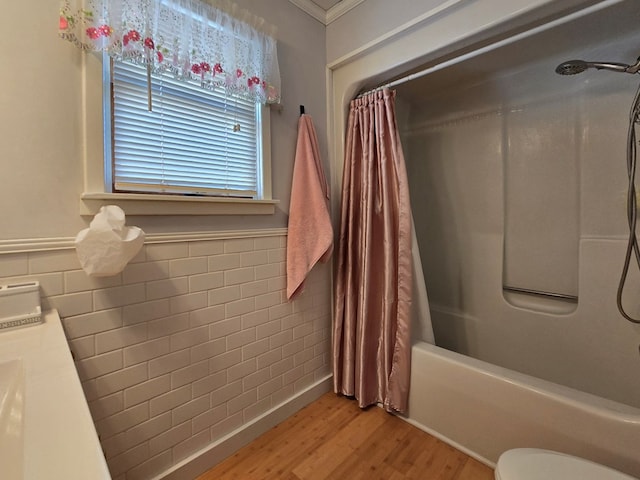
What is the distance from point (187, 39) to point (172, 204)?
692mm

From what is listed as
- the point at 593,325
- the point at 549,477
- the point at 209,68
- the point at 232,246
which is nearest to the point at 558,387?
the point at 549,477

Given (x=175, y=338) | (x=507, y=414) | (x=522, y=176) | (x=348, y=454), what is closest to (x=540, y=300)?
(x=522, y=176)

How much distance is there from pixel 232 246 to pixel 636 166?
2.17m

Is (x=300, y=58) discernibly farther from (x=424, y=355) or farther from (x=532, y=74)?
(x=424, y=355)

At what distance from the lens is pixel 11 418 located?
1.74 ft

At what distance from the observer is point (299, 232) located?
1.60 m

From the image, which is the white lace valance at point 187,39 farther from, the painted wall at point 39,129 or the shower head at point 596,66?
the shower head at point 596,66

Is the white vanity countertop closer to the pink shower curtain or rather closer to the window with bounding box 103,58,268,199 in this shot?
the window with bounding box 103,58,268,199

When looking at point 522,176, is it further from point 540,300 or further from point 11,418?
point 11,418

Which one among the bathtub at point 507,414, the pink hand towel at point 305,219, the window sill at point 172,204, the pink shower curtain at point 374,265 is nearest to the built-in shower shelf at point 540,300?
the bathtub at point 507,414

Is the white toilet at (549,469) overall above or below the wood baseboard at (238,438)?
above

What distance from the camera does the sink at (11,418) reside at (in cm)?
43

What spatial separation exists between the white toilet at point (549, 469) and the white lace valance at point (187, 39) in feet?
5.63

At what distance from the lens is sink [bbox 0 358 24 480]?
1.40 feet
